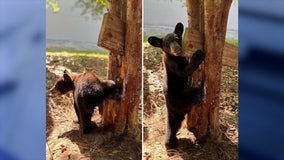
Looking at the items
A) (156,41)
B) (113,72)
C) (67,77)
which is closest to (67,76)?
(67,77)

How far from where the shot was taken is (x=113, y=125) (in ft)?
7.82

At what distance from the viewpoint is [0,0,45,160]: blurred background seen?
2.43 m

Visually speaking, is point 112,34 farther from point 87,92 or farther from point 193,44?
point 193,44

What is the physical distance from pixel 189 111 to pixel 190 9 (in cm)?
57

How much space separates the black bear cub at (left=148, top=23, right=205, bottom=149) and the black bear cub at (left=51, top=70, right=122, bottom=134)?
306 millimetres


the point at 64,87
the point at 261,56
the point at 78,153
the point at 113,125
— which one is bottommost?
the point at 78,153

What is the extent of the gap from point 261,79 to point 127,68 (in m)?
0.76

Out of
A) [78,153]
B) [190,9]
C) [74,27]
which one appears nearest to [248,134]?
[190,9]

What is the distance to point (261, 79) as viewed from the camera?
6.91 ft

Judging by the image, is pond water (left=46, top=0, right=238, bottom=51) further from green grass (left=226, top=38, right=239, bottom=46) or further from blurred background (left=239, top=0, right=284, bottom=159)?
blurred background (left=239, top=0, right=284, bottom=159)

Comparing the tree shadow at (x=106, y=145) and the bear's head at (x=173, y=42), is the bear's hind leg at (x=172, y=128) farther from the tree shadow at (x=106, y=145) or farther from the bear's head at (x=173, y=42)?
the bear's head at (x=173, y=42)

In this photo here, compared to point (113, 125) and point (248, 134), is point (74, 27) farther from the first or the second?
point (248, 134)

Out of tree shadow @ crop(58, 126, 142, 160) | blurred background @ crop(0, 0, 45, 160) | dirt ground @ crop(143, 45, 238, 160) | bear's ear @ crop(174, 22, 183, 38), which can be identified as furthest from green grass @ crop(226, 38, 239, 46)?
blurred background @ crop(0, 0, 45, 160)

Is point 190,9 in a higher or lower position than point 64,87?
higher
